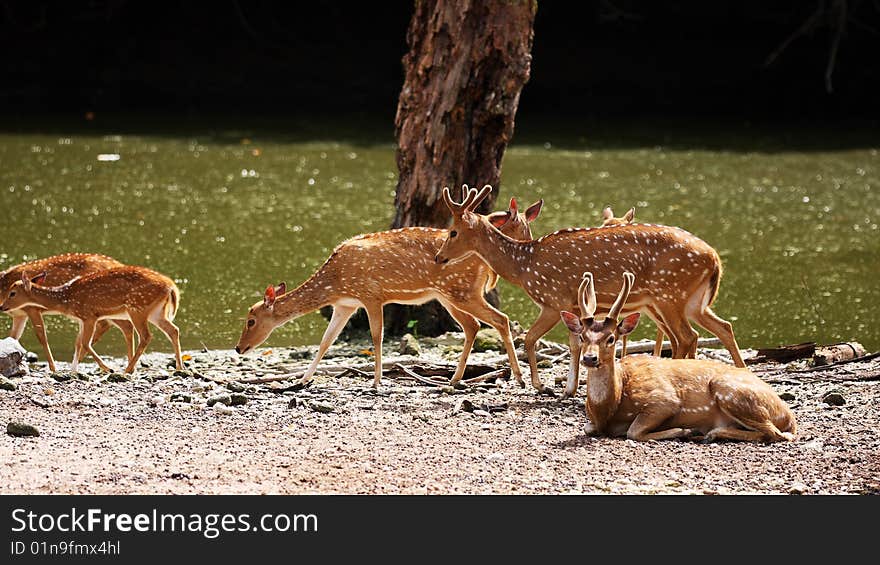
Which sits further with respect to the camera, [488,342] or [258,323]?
[488,342]

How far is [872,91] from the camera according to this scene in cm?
2133

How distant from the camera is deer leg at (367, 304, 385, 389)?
8172mm

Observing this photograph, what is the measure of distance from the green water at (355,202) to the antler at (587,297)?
299 centimetres

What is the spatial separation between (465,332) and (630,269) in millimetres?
1113

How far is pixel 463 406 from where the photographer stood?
748 centimetres

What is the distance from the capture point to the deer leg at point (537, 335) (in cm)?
790

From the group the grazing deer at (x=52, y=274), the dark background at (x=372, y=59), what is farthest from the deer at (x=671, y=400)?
the dark background at (x=372, y=59)

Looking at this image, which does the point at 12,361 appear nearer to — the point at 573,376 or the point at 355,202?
the point at 573,376

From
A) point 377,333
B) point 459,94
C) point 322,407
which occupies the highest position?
point 459,94

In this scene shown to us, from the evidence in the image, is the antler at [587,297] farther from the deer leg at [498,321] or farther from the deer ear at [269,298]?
the deer ear at [269,298]

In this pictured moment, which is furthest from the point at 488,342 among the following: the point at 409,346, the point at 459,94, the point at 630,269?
the point at 630,269

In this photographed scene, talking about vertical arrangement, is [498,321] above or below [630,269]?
below

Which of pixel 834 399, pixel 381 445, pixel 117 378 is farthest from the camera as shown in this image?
pixel 117 378

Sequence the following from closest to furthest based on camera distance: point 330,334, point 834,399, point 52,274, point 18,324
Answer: point 834,399 < point 330,334 < point 18,324 < point 52,274
